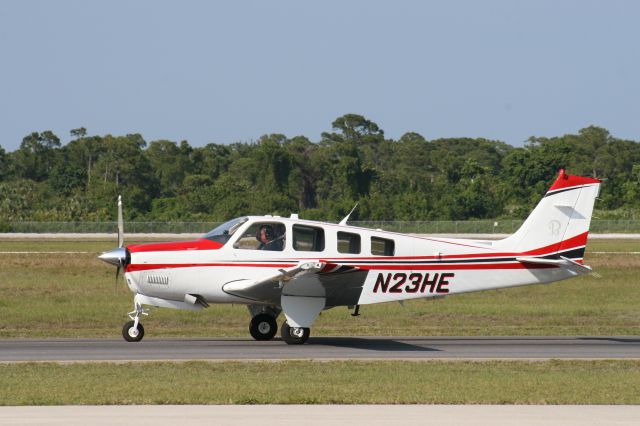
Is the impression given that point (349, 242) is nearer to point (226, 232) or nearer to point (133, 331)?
point (226, 232)

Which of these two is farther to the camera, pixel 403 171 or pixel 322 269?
pixel 403 171

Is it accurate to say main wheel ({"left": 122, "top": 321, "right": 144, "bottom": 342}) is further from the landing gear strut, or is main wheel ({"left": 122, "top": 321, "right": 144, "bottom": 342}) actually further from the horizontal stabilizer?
the horizontal stabilizer

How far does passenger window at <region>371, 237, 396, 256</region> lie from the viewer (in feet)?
65.5

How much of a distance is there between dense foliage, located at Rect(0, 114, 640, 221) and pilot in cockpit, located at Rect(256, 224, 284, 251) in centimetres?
5699

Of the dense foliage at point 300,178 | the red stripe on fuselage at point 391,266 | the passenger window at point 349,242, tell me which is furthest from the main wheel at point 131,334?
the dense foliage at point 300,178

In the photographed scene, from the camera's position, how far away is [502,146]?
139000 millimetres

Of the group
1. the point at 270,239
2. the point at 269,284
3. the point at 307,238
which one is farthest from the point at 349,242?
the point at 269,284

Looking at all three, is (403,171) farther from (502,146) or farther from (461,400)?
(461,400)

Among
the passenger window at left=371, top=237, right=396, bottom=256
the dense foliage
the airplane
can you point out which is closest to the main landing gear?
the airplane

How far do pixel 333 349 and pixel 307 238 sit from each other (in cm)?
219

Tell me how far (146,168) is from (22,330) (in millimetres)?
82251

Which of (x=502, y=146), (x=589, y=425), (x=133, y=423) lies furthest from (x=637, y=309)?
(x=502, y=146)

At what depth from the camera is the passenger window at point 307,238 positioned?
19719 mm

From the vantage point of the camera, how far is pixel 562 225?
20.7 metres
